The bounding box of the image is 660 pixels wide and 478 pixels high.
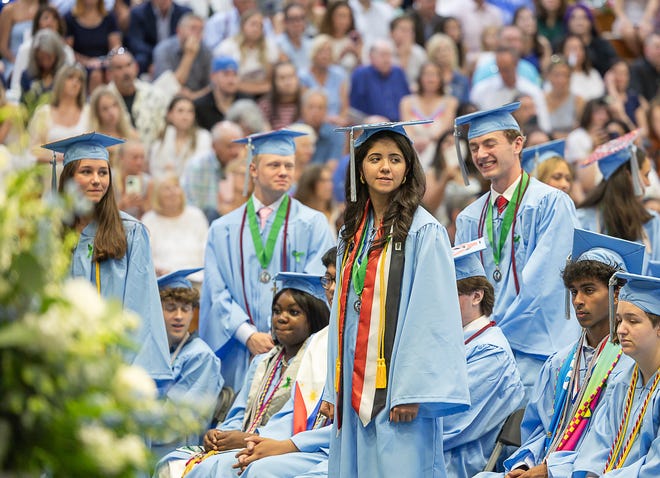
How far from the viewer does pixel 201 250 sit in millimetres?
9711

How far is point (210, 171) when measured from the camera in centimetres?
1084

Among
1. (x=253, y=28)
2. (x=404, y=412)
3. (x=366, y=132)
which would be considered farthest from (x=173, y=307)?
(x=253, y=28)

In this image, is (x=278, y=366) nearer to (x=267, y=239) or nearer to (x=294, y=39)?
(x=267, y=239)

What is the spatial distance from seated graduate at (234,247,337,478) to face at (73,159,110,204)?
52.7 inches

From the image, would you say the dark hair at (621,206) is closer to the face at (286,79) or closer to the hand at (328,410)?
the hand at (328,410)

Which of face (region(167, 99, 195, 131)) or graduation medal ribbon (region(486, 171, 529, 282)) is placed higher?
face (region(167, 99, 195, 131))

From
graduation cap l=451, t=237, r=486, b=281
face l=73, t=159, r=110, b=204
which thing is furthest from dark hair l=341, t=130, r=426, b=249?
face l=73, t=159, r=110, b=204

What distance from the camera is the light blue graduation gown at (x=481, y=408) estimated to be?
19.9 feet

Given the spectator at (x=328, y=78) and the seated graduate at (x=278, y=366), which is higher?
the spectator at (x=328, y=78)

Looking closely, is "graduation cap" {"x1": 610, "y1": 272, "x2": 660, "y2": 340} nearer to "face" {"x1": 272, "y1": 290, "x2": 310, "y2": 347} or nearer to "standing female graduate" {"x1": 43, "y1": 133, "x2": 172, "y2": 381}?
"face" {"x1": 272, "y1": 290, "x2": 310, "y2": 347}

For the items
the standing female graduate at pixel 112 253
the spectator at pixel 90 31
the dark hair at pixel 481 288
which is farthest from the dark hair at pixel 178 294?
the spectator at pixel 90 31

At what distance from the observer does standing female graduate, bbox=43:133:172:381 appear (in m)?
6.21

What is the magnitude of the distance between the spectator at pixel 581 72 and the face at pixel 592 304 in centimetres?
830

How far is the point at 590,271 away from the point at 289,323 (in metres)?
1.81
